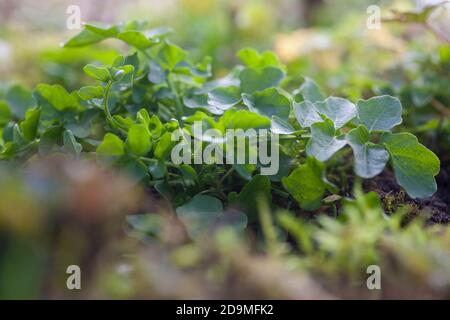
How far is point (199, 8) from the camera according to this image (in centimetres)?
270

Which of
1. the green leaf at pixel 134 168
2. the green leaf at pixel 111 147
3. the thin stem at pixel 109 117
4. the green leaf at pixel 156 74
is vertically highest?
the green leaf at pixel 156 74

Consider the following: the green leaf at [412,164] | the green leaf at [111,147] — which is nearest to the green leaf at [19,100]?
the green leaf at [111,147]

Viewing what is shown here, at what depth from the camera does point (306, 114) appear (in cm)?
82

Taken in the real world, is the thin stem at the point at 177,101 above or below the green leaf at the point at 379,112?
above

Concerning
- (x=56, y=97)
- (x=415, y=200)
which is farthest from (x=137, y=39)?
(x=415, y=200)

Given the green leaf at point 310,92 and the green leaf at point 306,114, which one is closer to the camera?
the green leaf at point 306,114

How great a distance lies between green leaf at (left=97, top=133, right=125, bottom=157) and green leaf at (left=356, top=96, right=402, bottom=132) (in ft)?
1.25

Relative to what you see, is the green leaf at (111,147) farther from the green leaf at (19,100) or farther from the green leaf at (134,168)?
the green leaf at (19,100)

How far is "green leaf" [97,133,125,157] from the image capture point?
76cm

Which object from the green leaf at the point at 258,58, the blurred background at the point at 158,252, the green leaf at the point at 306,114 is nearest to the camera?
the blurred background at the point at 158,252

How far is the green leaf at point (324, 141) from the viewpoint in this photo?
0.74 metres

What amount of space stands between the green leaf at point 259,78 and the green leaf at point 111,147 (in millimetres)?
287

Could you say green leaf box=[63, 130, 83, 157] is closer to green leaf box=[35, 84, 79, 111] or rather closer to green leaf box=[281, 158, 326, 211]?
green leaf box=[35, 84, 79, 111]

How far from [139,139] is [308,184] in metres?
0.27
